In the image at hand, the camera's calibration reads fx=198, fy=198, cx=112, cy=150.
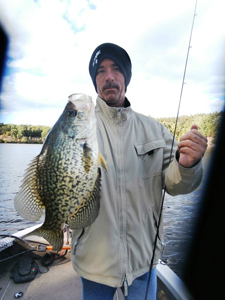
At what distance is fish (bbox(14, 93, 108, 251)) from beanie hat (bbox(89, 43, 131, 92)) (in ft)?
4.00

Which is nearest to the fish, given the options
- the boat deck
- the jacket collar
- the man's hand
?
the jacket collar

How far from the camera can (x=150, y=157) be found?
2.05 meters

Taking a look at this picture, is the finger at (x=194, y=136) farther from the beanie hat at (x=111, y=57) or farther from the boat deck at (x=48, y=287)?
the boat deck at (x=48, y=287)

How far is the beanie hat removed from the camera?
2.42 metres

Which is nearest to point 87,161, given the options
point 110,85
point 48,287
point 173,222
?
point 110,85

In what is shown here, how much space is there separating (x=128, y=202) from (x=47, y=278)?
325 centimetres

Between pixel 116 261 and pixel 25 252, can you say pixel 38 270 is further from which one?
pixel 116 261

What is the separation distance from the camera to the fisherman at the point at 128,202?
180 cm

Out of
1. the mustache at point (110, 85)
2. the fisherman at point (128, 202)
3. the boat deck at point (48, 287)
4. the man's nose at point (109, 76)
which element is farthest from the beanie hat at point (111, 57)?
the boat deck at point (48, 287)

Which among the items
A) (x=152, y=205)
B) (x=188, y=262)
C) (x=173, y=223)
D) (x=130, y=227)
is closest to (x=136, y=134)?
(x=152, y=205)

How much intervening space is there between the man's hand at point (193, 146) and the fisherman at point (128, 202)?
0.04ft

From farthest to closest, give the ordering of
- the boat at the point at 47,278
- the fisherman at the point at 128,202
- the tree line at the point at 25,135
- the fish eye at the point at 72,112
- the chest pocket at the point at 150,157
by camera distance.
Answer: the tree line at the point at 25,135 < the boat at the point at 47,278 < the chest pocket at the point at 150,157 < the fisherman at the point at 128,202 < the fish eye at the point at 72,112

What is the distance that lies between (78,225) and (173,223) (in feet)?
36.5

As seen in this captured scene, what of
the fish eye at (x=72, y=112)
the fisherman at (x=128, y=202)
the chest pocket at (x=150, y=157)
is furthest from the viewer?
the chest pocket at (x=150, y=157)
